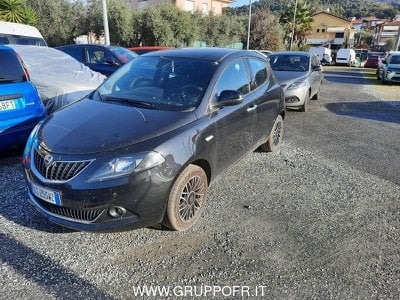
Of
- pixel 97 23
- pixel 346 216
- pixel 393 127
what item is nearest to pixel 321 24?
pixel 97 23

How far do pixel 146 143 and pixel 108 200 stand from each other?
1.86 ft

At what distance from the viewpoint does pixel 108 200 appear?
2.72 metres

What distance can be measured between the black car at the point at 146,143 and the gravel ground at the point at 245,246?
A: 1.05 feet

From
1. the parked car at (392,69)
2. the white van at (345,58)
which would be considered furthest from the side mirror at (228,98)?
the white van at (345,58)

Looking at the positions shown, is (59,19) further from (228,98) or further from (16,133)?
(228,98)

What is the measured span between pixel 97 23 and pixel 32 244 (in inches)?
959

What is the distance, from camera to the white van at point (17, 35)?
939 cm

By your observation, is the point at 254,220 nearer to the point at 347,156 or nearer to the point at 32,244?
the point at 32,244

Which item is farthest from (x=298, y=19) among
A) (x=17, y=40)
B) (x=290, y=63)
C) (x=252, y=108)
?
(x=252, y=108)

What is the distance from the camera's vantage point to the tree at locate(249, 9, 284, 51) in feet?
120

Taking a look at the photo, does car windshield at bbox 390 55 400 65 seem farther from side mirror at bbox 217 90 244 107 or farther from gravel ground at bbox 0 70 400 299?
side mirror at bbox 217 90 244 107

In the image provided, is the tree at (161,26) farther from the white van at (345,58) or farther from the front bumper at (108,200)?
the front bumper at (108,200)

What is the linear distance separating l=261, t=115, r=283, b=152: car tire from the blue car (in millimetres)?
3539

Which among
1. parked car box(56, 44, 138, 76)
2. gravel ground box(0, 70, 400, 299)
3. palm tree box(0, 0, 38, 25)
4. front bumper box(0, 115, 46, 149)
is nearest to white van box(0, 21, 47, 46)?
parked car box(56, 44, 138, 76)
